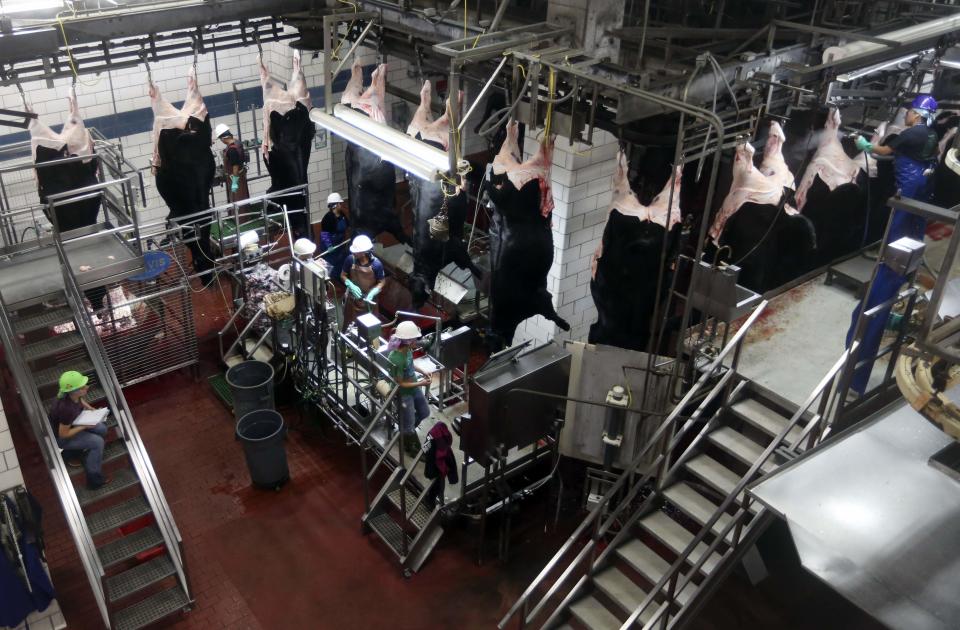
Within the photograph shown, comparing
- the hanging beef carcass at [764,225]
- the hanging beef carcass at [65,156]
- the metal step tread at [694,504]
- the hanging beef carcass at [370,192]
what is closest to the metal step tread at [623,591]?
the metal step tread at [694,504]

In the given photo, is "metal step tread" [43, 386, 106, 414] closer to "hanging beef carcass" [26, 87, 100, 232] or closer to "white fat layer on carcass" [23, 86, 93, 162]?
"hanging beef carcass" [26, 87, 100, 232]

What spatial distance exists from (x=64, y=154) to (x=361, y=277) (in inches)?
110

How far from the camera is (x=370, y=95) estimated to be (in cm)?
691

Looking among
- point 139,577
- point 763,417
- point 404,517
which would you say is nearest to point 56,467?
point 139,577

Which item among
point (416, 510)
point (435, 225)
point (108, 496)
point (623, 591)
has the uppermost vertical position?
point (435, 225)

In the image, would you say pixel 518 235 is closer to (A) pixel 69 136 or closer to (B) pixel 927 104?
(B) pixel 927 104

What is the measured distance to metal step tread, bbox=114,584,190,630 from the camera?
19.9ft

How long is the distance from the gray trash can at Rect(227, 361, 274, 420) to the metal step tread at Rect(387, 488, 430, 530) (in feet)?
5.21

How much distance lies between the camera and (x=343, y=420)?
7723 mm

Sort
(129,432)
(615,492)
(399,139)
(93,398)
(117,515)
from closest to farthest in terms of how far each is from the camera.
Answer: (399,139), (615,492), (117,515), (129,432), (93,398)

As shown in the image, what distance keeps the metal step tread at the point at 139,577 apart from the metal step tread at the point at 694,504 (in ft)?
12.2

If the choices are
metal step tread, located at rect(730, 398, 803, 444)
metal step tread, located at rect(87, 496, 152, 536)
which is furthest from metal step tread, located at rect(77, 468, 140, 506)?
metal step tread, located at rect(730, 398, 803, 444)

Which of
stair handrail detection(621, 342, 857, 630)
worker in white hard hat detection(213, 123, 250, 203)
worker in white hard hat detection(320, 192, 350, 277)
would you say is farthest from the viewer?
worker in white hard hat detection(213, 123, 250, 203)

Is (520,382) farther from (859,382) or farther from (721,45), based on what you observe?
(721,45)
